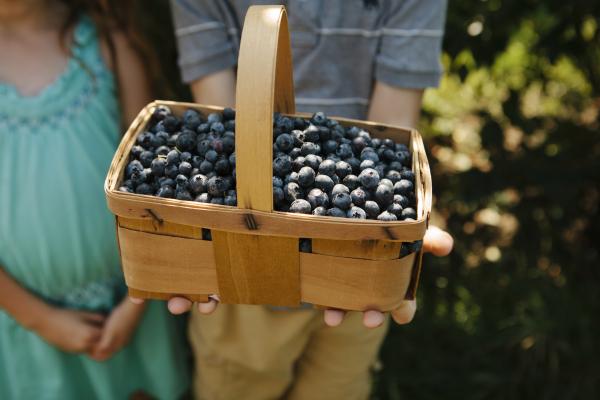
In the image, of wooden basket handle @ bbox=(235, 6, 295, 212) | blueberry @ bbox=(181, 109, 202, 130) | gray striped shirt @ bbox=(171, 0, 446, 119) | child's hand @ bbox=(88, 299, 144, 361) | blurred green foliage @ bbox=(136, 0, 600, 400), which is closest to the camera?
wooden basket handle @ bbox=(235, 6, 295, 212)

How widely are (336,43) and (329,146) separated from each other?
1.15 feet

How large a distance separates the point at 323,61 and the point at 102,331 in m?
0.80

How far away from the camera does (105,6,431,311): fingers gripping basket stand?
757 millimetres

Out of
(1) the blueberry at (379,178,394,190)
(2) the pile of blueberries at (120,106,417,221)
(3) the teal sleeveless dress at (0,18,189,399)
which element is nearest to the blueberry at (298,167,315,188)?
(2) the pile of blueberries at (120,106,417,221)

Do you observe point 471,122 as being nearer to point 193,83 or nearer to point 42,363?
point 193,83

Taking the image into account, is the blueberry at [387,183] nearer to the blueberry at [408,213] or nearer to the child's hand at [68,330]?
the blueberry at [408,213]

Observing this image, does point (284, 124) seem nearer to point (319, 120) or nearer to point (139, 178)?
point (319, 120)

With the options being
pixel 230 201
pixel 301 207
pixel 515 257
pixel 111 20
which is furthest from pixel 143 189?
pixel 515 257

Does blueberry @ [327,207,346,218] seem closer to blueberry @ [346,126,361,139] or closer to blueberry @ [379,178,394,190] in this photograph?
blueberry @ [379,178,394,190]

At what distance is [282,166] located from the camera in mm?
871

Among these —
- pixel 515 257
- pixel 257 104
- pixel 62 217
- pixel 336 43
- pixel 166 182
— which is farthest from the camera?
pixel 515 257

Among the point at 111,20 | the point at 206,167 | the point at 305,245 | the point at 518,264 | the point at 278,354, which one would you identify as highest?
the point at 111,20

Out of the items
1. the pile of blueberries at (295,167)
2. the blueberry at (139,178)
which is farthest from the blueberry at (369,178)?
the blueberry at (139,178)

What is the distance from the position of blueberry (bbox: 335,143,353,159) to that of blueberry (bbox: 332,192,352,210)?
11cm
